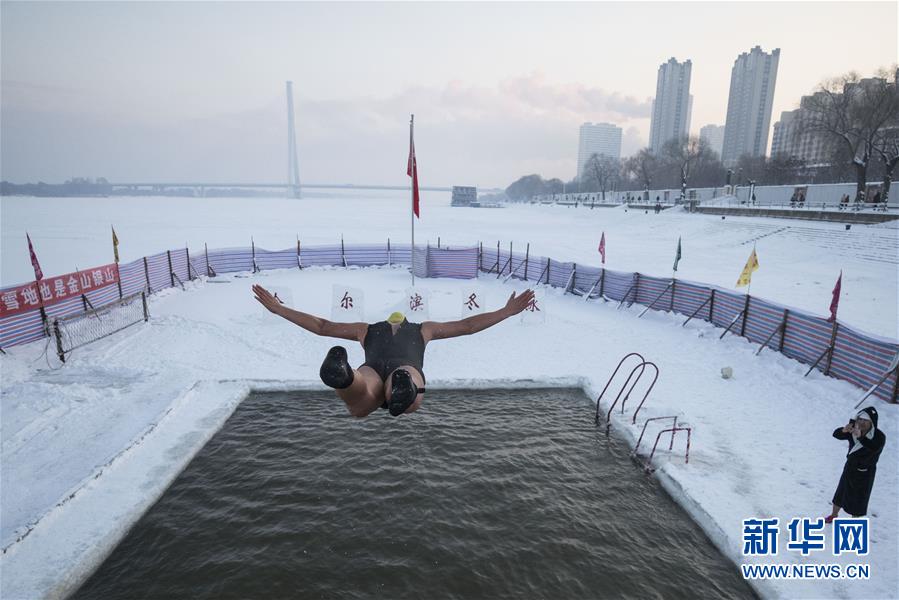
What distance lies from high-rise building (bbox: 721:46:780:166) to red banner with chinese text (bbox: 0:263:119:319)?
674 feet

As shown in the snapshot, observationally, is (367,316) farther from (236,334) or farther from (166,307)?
(166,307)

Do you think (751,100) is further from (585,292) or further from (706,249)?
(585,292)

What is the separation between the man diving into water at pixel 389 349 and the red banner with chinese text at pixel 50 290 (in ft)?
43.9

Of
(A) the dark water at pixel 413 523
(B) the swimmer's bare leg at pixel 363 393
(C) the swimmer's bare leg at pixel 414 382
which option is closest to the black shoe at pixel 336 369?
(B) the swimmer's bare leg at pixel 363 393

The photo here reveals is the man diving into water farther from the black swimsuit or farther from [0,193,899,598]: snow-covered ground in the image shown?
[0,193,899,598]: snow-covered ground

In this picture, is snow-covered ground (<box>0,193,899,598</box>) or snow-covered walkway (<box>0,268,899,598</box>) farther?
snow-covered ground (<box>0,193,899,598</box>)

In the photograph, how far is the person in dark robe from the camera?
6250 mm

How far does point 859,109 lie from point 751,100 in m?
173

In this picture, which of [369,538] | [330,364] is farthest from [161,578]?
[330,364]

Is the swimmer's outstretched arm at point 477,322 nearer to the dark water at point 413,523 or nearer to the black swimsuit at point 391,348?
the black swimsuit at point 391,348

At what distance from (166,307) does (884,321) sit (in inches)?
1163

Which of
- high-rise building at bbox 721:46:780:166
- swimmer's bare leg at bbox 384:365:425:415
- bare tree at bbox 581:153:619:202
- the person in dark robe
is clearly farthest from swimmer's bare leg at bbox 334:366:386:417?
high-rise building at bbox 721:46:780:166

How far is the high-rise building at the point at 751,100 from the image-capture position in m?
179

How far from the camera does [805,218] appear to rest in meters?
38.3
